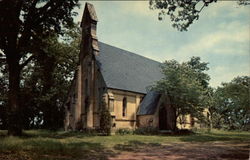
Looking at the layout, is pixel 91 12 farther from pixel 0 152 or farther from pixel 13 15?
pixel 0 152

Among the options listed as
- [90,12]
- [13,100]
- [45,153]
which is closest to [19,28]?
[13,100]

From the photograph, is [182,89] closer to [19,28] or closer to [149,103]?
[149,103]

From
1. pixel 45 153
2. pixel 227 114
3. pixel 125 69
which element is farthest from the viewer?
pixel 227 114

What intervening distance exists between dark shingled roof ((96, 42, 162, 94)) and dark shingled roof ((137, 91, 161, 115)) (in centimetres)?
138

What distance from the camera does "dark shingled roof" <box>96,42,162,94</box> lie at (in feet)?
123

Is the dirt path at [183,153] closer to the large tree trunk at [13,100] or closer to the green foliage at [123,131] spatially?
the large tree trunk at [13,100]

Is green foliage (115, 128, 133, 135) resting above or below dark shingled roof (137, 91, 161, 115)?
below

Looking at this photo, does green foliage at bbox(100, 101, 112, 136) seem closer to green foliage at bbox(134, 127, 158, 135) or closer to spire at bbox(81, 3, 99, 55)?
green foliage at bbox(134, 127, 158, 135)

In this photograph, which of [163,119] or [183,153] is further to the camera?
[163,119]

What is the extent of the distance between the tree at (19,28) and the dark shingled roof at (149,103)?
17.2 m

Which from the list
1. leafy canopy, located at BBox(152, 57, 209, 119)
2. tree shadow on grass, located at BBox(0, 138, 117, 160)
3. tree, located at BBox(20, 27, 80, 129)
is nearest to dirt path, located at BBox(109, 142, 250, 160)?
tree shadow on grass, located at BBox(0, 138, 117, 160)

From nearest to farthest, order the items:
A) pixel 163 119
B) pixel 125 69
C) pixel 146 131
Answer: pixel 146 131
pixel 163 119
pixel 125 69

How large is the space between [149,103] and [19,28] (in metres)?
21.2

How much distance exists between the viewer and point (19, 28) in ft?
79.7
